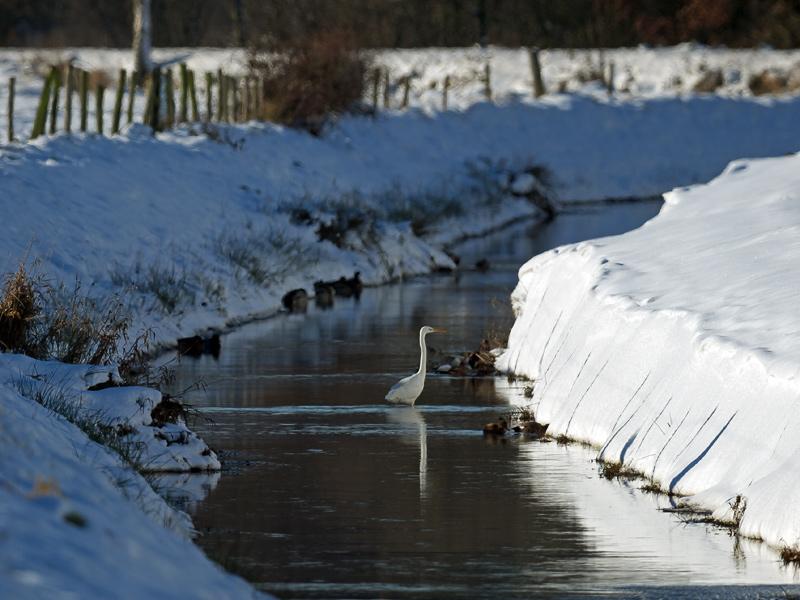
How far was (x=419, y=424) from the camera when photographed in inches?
571

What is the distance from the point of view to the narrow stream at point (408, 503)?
30.3 ft

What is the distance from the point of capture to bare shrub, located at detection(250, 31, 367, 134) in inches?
1502

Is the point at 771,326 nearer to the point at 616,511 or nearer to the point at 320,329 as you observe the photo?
the point at 616,511

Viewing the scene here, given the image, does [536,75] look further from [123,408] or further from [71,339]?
[123,408]

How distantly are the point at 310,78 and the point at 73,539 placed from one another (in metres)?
33.4

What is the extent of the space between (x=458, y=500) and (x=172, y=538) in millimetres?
3821

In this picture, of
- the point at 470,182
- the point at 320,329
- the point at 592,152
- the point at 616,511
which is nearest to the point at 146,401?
the point at 616,511

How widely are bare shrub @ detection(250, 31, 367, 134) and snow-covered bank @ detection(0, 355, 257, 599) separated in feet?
97.8

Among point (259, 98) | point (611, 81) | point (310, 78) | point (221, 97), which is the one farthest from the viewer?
point (611, 81)

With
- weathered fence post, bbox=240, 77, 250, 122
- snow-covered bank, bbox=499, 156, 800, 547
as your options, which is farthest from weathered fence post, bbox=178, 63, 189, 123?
snow-covered bank, bbox=499, 156, 800, 547

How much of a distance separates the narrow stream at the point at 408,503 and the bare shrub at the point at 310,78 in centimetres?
2002

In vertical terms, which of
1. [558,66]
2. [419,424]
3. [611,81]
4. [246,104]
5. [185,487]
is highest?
[185,487]

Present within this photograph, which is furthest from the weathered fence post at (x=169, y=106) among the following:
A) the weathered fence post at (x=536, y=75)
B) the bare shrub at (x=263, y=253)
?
the weathered fence post at (x=536, y=75)

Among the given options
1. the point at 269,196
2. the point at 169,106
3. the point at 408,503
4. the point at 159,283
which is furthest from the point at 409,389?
the point at 169,106
